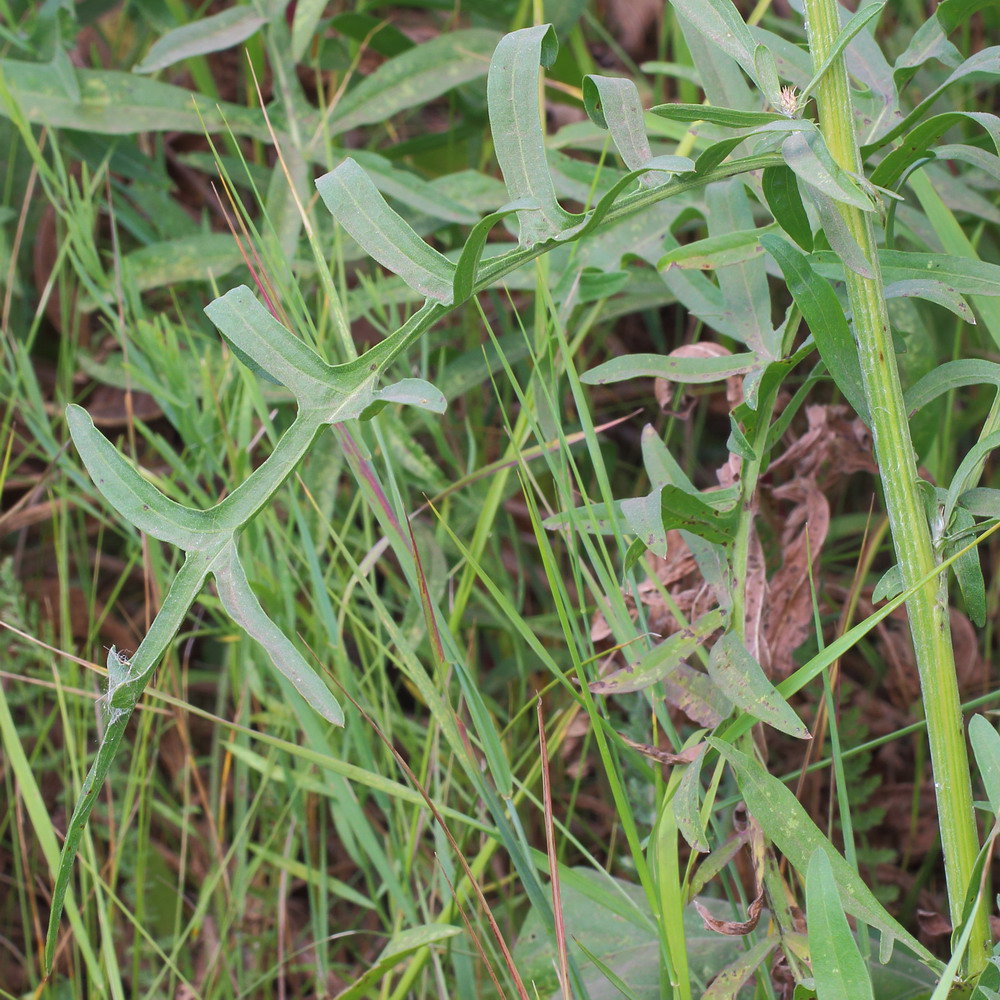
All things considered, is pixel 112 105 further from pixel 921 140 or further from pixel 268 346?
pixel 921 140

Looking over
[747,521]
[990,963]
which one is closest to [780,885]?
[990,963]

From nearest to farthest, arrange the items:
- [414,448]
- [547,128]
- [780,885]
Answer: [780,885], [414,448], [547,128]

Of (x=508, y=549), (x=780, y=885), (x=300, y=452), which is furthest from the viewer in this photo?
(x=508, y=549)

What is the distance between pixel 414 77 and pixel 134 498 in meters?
0.87

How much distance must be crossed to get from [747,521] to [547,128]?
99 centimetres

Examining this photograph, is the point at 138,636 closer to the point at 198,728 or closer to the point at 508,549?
the point at 198,728

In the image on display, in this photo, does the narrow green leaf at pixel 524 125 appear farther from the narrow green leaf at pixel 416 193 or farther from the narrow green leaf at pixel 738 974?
the narrow green leaf at pixel 416 193

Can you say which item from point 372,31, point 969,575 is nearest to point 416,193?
point 372,31

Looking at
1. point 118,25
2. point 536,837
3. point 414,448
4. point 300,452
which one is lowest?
point 536,837

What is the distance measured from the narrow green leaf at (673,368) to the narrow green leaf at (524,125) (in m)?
0.17

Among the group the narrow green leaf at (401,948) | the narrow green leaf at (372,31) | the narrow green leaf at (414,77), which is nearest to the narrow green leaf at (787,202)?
the narrow green leaf at (401,948)

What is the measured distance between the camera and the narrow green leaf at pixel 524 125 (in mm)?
498

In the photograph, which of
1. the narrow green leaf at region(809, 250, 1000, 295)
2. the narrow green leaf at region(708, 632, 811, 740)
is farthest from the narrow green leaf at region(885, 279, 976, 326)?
the narrow green leaf at region(708, 632, 811, 740)

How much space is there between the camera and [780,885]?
0.61m
